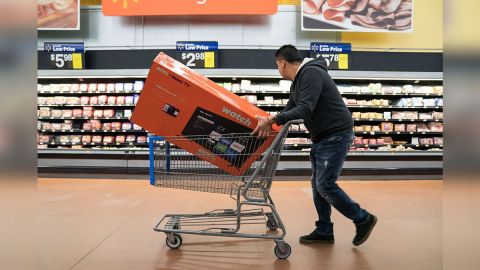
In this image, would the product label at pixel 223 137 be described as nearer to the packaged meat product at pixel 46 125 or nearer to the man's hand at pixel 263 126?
the man's hand at pixel 263 126

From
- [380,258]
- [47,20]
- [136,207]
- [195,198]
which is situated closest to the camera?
[380,258]

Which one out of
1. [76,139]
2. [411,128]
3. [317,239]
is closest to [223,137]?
[317,239]

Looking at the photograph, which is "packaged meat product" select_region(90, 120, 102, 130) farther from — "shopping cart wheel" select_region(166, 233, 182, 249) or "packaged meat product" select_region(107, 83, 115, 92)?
"shopping cart wheel" select_region(166, 233, 182, 249)

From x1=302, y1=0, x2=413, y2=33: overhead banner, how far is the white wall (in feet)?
1.48

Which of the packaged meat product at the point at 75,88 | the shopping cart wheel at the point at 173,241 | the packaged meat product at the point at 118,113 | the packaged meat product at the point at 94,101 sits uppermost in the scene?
the packaged meat product at the point at 75,88

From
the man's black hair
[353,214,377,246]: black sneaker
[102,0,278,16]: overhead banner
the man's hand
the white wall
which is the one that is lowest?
[353,214,377,246]: black sneaker

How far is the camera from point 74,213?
4.11 m

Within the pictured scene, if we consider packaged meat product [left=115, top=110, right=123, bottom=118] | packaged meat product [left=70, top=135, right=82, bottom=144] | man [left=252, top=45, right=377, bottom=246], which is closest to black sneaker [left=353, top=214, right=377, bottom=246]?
man [left=252, top=45, right=377, bottom=246]

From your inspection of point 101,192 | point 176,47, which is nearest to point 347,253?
point 101,192

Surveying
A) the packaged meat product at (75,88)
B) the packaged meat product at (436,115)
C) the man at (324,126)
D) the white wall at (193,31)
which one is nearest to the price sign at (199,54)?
the white wall at (193,31)

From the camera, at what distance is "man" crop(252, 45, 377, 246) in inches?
106

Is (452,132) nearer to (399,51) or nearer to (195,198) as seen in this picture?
(195,198)

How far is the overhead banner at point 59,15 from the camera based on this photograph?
820cm

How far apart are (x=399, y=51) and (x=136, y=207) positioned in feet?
22.0
